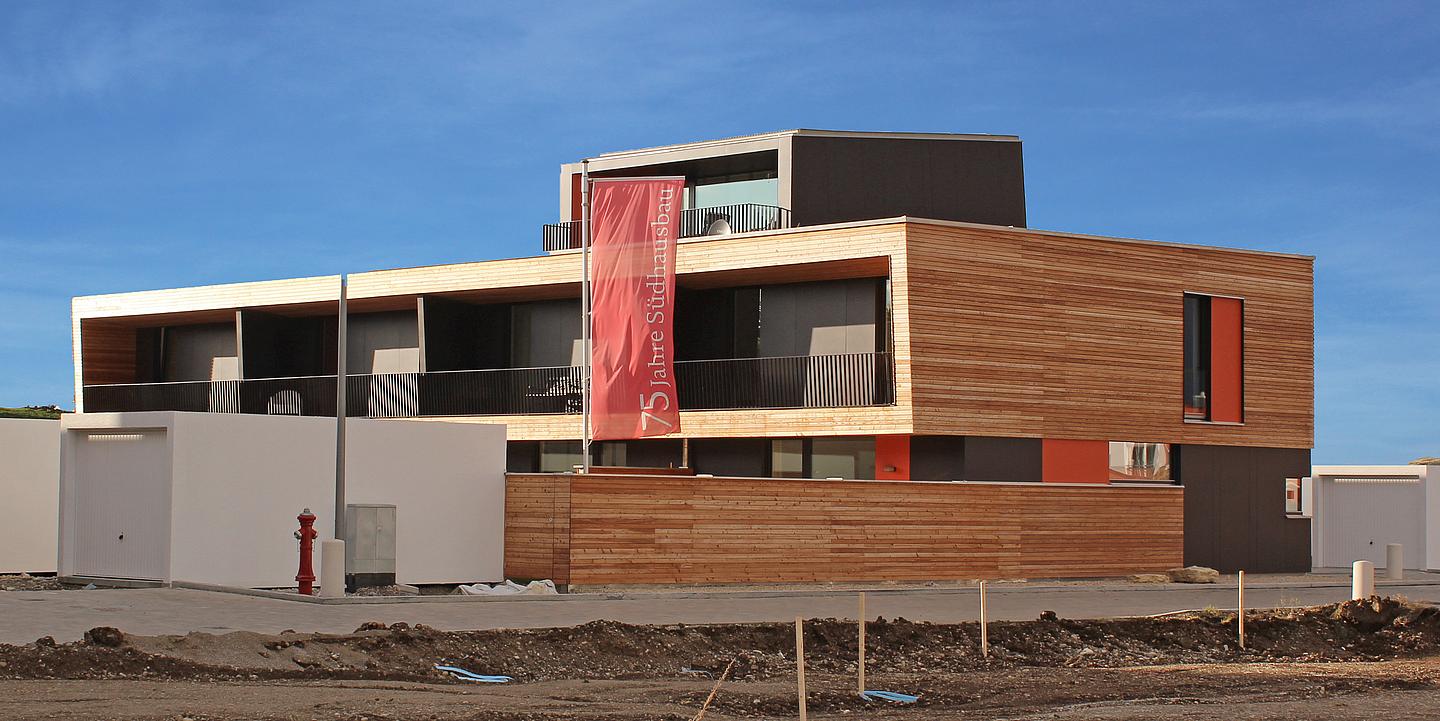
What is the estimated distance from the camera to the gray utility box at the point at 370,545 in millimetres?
24062

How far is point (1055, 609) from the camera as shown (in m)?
22.3

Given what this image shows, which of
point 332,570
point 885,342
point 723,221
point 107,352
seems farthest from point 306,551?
point 107,352

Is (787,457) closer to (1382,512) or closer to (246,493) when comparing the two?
(246,493)

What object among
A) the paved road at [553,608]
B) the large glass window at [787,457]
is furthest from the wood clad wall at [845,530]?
the large glass window at [787,457]

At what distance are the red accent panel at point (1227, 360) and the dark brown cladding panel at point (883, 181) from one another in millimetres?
5898

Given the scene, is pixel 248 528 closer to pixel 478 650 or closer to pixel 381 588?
pixel 381 588

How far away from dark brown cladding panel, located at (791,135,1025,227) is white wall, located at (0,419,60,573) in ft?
53.5

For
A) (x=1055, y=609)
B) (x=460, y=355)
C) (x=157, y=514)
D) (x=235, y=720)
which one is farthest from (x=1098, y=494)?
(x=235, y=720)

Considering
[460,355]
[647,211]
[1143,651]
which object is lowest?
[1143,651]

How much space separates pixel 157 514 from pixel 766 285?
14.9m

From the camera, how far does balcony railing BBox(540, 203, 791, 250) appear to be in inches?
1435

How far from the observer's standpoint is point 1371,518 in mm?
38500

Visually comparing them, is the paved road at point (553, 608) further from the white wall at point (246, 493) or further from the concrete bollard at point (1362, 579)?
the white wall at point (246, 493)

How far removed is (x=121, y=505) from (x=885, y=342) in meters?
14.9
